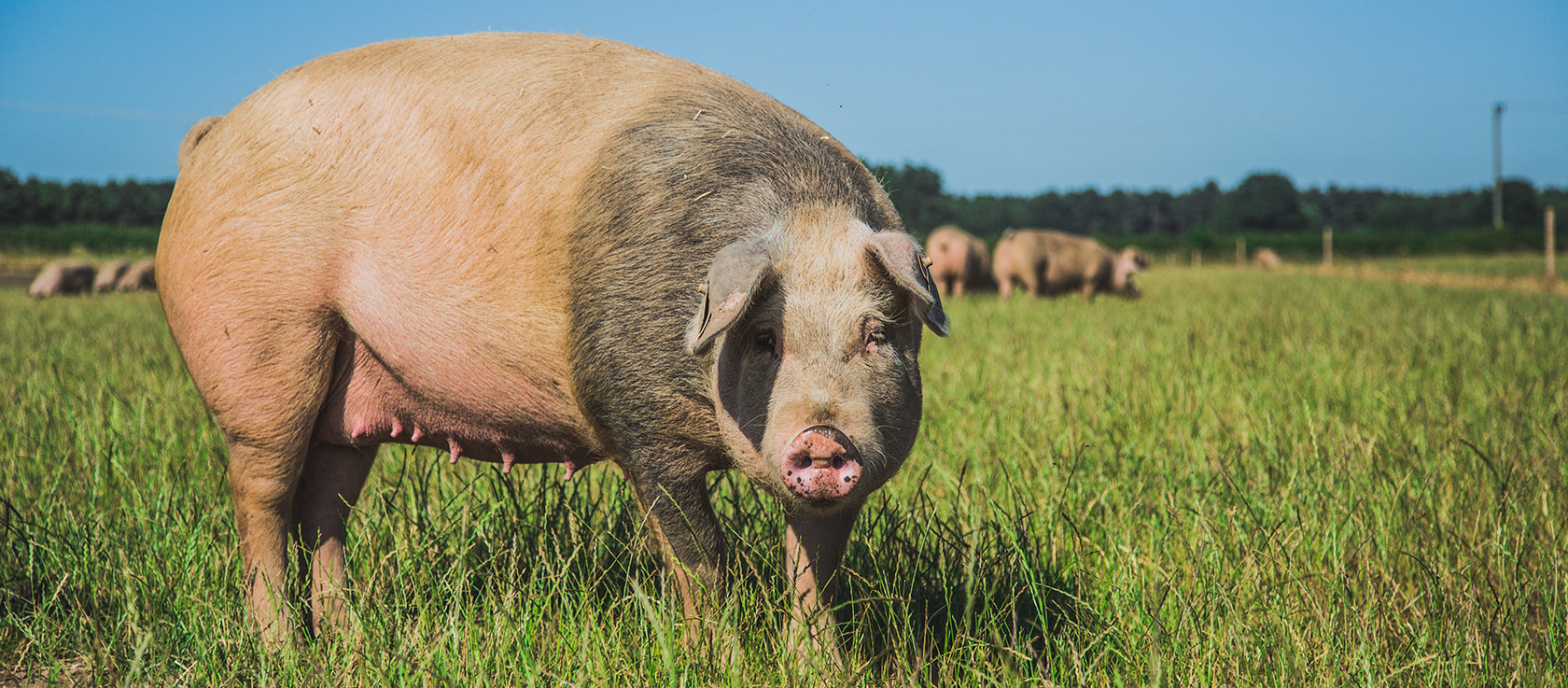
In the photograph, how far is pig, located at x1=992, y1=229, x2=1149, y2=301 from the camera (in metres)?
14.9

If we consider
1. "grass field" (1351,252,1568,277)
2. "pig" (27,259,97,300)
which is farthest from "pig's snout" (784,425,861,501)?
"grass field" (1351,252,1568,277)

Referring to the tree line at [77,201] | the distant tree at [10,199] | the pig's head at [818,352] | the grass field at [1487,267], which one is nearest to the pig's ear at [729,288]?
the pig's head at [818,352]

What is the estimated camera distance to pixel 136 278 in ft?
66.3

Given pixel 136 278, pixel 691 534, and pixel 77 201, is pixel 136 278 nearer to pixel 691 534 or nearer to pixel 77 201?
pixel 77 201

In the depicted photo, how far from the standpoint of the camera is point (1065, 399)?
173 inches

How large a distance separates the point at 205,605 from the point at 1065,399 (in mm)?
3458

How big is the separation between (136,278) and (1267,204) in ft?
256

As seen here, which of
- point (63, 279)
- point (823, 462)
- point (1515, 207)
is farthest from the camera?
point (1515, 207)

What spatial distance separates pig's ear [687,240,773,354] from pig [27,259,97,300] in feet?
69.0

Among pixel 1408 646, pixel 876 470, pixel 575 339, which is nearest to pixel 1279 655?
pixel 1408 646

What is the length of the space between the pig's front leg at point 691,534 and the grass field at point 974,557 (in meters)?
0.07

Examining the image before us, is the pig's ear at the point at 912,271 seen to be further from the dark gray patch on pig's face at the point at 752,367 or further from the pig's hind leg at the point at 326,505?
the pig's hind leg at the point at 326,505

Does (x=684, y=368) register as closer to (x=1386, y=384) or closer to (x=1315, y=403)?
(x=1315, y=403)

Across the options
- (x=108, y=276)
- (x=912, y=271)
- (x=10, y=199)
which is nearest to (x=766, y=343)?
(x=912, y=271)
